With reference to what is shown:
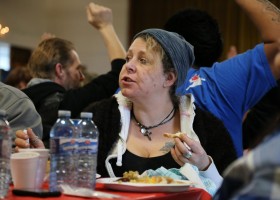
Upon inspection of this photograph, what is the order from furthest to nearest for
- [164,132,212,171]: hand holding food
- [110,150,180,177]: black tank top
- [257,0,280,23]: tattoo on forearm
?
1. [257,0,280,23]: tattoo on forearm
2. [110,150,180,177]: black tank top
3. [164,132,212,171]: hand holding food

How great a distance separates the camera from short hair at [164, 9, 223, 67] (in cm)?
257

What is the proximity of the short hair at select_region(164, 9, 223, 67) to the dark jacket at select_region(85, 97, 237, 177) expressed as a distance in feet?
2.00

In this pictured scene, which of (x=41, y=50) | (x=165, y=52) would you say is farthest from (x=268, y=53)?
(x=41, y=50)

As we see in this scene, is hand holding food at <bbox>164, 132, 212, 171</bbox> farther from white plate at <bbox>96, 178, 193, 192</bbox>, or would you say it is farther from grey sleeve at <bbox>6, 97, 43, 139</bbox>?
grey sleeve at <bbox>6, 97, 43, 139</bbox>

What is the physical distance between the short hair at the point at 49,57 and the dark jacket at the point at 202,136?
3.79ft

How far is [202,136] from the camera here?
1974 mm

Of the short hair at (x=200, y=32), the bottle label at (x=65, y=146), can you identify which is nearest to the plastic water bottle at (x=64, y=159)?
the bottle label at (x=65, y=146)

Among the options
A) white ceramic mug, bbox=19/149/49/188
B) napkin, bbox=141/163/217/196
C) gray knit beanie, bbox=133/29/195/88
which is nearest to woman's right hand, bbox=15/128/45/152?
white ceramic mug, bbox=19/149/49/188

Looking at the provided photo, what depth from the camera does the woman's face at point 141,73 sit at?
6.34ft

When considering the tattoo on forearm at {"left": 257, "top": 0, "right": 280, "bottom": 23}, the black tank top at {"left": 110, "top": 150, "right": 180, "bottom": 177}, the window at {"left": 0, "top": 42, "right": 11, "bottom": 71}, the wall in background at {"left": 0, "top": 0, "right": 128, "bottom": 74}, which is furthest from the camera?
the window at {"left": 0, "top": 42, "right": 11, "bottom": 71}

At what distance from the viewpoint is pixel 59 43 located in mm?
3176

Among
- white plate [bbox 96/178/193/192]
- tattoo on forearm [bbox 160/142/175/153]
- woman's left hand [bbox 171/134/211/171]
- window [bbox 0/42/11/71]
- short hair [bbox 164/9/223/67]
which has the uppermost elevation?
short hair [bbox 164/9/223/67]

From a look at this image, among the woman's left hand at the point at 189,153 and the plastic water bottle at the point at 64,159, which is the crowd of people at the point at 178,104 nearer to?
the woman's left hand at the point at 189,153

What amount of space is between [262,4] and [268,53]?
23cm
